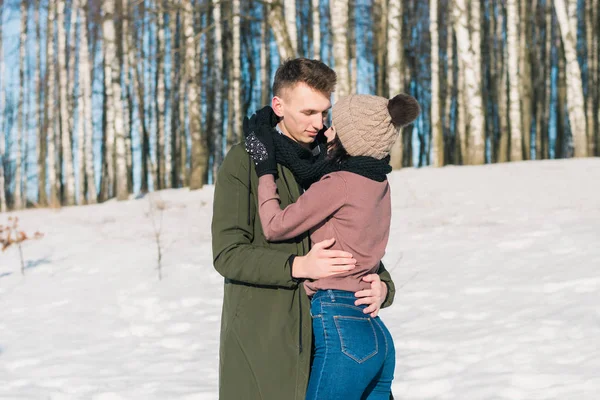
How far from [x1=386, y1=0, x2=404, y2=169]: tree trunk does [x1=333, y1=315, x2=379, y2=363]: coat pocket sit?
11877mm

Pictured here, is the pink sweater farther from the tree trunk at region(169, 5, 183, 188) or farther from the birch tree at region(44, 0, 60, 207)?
the tree trunk at region(169, 5, 183, 188)

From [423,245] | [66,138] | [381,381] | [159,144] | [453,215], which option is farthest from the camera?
[159,144]

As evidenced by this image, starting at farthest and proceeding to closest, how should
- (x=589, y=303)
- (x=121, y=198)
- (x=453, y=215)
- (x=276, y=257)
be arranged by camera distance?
(x=121, y=198) → (x=453, y=215) → (x=589, y=303) → (x=276, y=257)

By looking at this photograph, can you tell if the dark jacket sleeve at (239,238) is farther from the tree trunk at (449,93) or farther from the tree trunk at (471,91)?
the tree trunk at (449,93)

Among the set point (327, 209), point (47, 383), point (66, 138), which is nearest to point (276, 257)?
point (327, 209)

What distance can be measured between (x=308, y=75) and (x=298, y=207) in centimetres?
45

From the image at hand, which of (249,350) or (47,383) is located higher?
(249,350)

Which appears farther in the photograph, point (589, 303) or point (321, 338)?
point (589, 303)

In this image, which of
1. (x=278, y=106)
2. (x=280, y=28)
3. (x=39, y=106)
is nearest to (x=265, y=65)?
(x=280, y=28)

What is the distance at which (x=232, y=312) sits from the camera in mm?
2287

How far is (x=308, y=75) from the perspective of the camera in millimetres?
2346

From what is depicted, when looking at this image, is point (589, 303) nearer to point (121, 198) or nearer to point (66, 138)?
point (121, 198)

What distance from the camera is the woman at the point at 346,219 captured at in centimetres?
220

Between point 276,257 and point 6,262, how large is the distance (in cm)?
900
